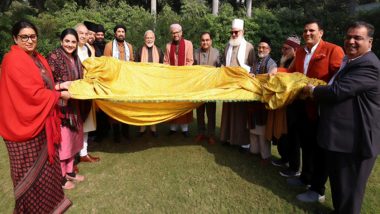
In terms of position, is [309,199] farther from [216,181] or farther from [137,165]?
[137,165]

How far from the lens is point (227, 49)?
505cm

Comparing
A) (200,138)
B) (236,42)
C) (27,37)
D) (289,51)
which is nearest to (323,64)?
(289,51)

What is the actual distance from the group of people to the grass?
233mm

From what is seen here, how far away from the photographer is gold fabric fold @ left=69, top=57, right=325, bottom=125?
141 inches

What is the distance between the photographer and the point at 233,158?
4695mm

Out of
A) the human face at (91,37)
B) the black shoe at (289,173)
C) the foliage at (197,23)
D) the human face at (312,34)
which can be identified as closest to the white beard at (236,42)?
the human face at (312,34)

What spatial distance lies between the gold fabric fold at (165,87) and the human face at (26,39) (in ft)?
2.33

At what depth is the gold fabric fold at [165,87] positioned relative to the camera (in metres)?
3.58

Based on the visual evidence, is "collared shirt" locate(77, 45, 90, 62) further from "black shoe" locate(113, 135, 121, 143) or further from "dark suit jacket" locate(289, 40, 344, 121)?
"dark suit jacket" locate(289, 40, 344, 121)

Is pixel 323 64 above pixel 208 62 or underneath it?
above

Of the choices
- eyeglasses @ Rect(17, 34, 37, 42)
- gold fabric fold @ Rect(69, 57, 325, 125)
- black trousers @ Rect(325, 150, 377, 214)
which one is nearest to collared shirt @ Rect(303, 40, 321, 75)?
gold fabric fold @ Rect(69, 57, 325, 125)

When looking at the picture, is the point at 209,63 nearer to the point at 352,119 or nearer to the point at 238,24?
the point at 238,24

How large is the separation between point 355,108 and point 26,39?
3.11m

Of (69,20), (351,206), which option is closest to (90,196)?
(351,206)
